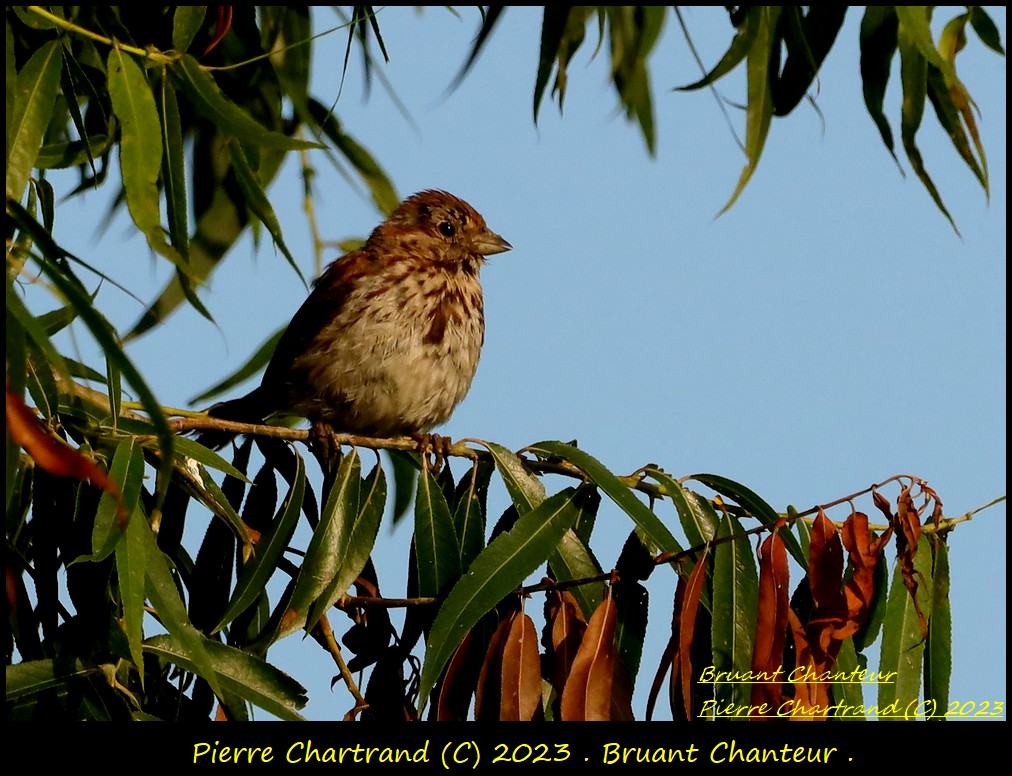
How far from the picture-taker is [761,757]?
3.31 meters

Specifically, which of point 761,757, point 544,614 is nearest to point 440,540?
point 544,614

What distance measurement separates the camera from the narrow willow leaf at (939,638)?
3537 mm

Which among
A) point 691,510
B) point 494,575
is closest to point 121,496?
point 494,575

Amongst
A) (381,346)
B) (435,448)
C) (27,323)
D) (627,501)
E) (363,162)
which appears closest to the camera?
(27,323)

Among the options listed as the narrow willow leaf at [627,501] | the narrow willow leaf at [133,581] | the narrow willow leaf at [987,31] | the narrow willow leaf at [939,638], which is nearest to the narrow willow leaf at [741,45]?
the narrow willow leaf at [987,31]

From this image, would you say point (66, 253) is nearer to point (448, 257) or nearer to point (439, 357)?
point (439, 357)

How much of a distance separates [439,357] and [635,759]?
2678mm

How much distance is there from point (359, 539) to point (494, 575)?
1.71 feet

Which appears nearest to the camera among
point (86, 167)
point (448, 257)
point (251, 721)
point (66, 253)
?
point (66, 253)

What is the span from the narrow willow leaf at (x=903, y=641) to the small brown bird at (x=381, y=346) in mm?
2577

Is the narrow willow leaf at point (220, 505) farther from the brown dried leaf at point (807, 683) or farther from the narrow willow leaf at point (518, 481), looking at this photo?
the brown dried leaf at point (807, 683)

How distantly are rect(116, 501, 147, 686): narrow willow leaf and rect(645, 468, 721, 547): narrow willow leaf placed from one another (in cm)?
134

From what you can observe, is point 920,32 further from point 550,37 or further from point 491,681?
point 491,681

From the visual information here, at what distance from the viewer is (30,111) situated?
3336 millimetres
